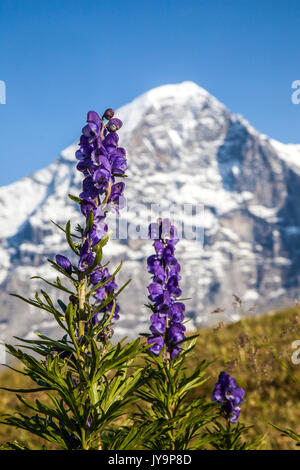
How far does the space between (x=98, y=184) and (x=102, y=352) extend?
1.08 metres

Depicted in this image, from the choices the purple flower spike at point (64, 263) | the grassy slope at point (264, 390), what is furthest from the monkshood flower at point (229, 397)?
the purple flower spike at point (64, 263)

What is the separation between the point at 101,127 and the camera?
284 cm

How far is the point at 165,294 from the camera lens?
3.11 metres

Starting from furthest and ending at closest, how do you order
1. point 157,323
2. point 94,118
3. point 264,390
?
point 264,390
point 157,323
point 94,118

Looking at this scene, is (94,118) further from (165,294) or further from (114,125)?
(165,294)

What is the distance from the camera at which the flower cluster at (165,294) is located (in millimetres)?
3055

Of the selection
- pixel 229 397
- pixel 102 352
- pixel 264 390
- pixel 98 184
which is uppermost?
pixel 98 184

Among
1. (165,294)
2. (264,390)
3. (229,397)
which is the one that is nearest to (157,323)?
(165,294)

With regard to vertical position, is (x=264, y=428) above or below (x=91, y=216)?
below

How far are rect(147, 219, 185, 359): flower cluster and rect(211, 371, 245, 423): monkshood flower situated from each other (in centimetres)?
61
